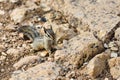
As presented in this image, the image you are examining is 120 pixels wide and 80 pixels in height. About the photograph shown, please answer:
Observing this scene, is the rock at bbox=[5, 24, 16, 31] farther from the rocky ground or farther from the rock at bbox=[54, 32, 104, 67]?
the rock at bbox=[54, 32, 104, 67]

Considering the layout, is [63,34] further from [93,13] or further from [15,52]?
[15,52]

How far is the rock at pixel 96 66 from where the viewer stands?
4.99m

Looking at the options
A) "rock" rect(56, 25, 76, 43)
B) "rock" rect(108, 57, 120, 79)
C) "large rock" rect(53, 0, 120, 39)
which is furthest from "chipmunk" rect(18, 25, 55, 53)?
"rock" rect(108, 57, 120, 79)

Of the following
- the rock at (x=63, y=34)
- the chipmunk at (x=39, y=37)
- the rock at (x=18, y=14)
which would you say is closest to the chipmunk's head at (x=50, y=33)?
the chipmunk at (x=39, y=37)

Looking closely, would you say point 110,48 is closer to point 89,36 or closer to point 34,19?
point 89,36

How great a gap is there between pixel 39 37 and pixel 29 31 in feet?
0.90

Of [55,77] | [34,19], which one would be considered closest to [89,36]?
[55,77]

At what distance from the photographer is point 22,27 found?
6074 mm

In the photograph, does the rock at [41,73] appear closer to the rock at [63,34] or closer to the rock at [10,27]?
the rock at [63,34]

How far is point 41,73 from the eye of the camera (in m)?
5.04

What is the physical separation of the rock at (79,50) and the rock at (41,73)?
187mm

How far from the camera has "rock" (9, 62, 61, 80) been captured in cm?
499

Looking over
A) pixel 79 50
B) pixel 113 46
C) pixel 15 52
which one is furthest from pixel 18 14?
pixel 113 46

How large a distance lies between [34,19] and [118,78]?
210cm
